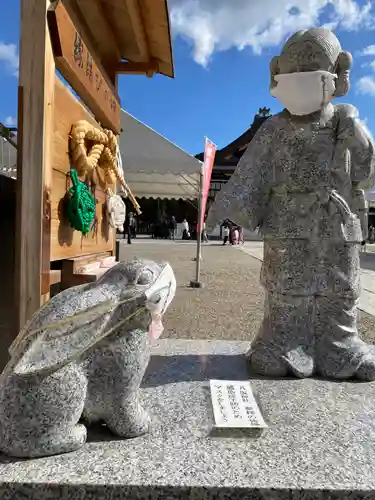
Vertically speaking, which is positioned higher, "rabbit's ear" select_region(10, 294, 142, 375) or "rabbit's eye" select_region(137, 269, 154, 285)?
"rabbit's eye" select_region(137, 269, 154, 285)

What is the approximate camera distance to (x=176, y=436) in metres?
1.45

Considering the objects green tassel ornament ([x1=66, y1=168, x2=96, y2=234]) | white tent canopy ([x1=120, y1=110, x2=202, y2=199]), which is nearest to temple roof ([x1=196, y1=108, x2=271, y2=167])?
white tent canopy ([x1=120, y1=110, x2=202, y2=199])

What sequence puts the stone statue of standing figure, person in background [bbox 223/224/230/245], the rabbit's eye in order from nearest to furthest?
the rabbit's eye < the stone statue of standing figure < person in background [bbox 223/224/230/245]

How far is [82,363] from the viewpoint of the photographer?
128cm

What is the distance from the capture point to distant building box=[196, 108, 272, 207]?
70.0 ft

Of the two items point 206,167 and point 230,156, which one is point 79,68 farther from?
point 230,156

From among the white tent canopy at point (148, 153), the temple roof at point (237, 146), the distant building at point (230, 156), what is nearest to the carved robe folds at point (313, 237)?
the white tent canopy at point (148, 153)

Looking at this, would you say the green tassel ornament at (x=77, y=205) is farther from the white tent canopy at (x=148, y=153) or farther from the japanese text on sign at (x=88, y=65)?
the white tent canopy at (x=148, y=153)

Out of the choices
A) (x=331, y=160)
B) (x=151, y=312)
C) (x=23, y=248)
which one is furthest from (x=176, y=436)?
(x=331, y=160)

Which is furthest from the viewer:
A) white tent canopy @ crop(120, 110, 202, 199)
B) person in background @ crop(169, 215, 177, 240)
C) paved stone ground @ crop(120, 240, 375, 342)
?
person in background @ crop(169, 215, 177, 240)

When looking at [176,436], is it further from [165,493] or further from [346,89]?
[346,89]

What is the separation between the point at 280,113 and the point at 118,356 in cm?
153

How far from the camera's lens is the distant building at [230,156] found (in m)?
21.3

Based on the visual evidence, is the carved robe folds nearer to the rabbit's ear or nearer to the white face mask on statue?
the white face mask on statue
